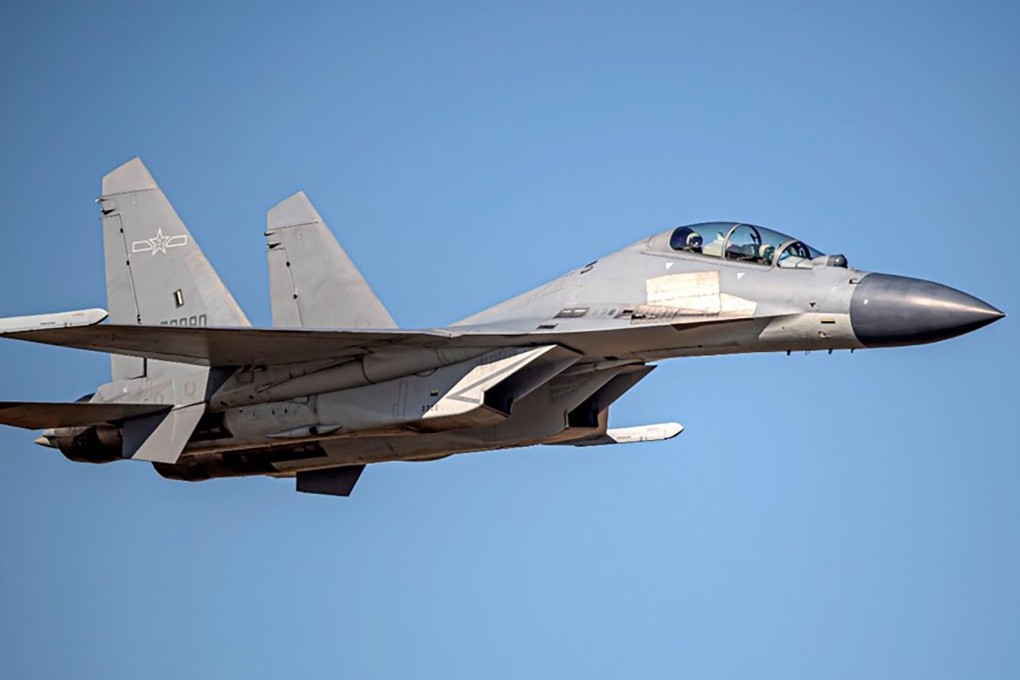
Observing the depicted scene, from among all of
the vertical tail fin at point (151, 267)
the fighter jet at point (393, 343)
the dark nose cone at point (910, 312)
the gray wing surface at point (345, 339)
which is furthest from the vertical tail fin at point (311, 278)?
the dark nose cone at point (910, 312)

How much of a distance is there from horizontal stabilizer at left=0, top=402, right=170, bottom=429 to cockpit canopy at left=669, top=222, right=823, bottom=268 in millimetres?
6032

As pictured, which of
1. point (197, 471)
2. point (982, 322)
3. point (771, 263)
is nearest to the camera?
point (982, 322)

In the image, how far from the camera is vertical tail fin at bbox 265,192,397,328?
20.4m

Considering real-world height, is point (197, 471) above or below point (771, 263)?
below

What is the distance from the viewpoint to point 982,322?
16.2 meters

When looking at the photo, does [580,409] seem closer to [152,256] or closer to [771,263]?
[771,263]

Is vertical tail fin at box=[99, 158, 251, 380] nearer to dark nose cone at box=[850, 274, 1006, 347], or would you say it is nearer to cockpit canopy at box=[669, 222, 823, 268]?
cockpit canopy at box=[669, 222, 823, 268]

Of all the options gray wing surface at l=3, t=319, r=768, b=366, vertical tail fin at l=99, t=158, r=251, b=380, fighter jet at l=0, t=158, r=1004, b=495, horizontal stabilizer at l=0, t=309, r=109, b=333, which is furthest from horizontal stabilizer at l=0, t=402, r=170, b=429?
horizontal stabilizer at l=0, t=309, r=109, b=333

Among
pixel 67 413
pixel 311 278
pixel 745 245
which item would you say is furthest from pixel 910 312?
pixel 67 413

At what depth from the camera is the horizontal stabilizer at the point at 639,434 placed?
20734 mm

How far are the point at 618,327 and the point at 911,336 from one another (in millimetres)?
2818

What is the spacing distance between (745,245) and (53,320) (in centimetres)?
672

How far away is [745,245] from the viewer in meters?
17.4

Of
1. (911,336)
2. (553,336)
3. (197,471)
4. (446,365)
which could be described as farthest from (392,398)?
(911,336)
